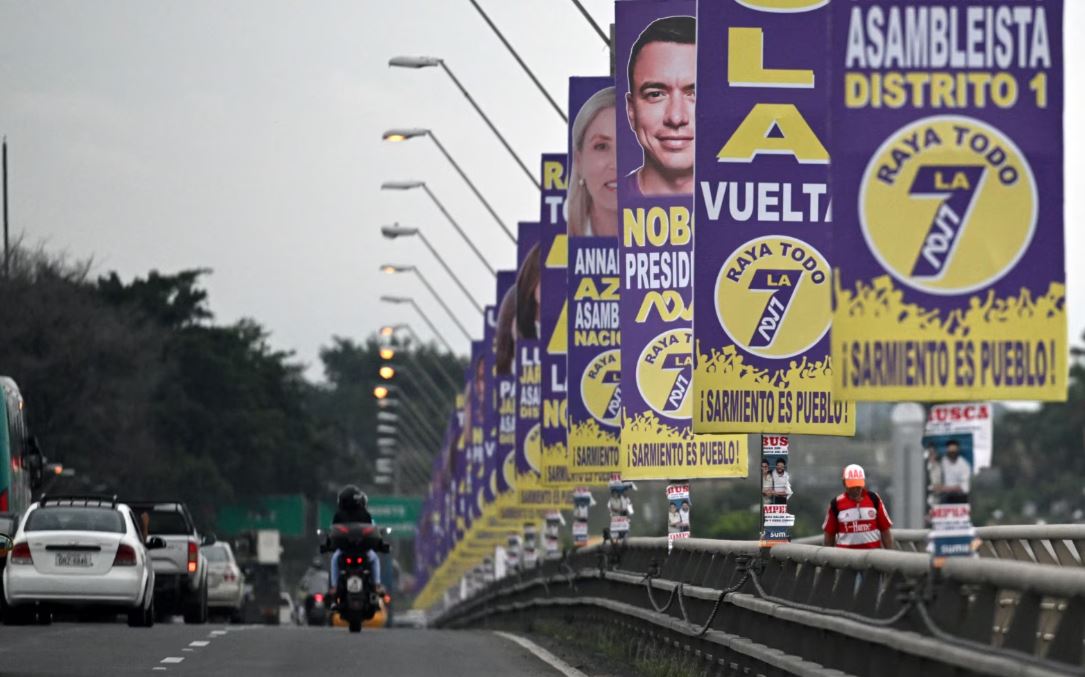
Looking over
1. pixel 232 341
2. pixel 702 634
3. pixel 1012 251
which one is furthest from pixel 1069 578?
pixel 232 341

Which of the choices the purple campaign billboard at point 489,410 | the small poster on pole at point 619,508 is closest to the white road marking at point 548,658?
the small poster on pole at point 619,508

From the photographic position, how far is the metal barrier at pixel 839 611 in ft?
35.2

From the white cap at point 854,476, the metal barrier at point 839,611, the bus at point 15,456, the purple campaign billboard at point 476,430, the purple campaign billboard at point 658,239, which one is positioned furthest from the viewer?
the purple campaign billboard at point 476,430

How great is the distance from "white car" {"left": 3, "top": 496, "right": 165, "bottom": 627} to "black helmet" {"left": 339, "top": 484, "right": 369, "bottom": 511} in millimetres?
2459

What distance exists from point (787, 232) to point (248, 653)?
305 inches

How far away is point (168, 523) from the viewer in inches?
1538

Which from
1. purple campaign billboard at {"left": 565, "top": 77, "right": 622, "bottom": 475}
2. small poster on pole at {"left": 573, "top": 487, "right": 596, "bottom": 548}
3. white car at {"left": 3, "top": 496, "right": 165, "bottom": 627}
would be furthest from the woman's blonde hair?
white car at {"left": 3, "top": 496, "right": 165, "bottom": 627}

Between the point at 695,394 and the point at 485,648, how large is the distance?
837 centimetres

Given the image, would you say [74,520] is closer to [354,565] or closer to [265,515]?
[354,565]

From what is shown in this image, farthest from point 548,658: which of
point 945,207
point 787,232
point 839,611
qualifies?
point 945,207

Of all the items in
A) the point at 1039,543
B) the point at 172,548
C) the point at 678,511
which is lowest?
the point at 172,548

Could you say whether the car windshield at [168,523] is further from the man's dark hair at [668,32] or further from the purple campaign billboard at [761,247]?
the purple campaign billboard at [761,247]

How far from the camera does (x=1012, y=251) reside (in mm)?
12570

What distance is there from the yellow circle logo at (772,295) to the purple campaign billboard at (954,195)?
7125 millimetres
